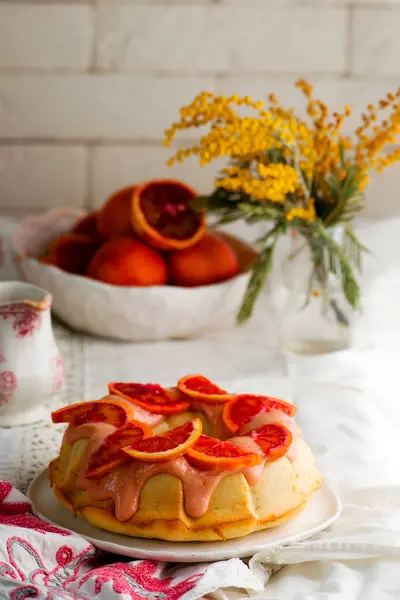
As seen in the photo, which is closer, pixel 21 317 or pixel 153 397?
pixel 153 397

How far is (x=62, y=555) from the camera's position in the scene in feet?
2.54

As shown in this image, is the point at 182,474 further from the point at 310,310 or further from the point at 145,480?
the point at 310,310

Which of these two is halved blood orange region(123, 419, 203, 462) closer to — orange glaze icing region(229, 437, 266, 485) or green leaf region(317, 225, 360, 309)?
orange glaze icing region(229, 437, 266, 485)

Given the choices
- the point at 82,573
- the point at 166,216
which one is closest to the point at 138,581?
the point at 82,573

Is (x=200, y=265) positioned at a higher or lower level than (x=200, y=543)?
higher

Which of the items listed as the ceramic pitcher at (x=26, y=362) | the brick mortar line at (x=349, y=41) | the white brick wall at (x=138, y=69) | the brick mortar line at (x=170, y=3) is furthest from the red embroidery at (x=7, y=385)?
A: the brick mortar line at (x=349, y=41)

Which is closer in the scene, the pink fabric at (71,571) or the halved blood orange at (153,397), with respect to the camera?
the pink fabric at (71,571)

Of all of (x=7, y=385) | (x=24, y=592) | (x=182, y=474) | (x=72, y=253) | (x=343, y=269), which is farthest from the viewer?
(x=72, y=253)

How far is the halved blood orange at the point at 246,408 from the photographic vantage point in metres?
0.90

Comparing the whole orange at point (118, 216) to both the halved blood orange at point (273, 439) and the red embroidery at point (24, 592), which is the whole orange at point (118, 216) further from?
the red embroidery at point (24, 592)

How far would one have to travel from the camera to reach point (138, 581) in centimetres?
75

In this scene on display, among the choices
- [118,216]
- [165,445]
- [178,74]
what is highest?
[178,74]

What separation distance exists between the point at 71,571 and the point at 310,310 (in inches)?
28.1

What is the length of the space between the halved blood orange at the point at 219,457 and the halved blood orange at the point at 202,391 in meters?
0.12
